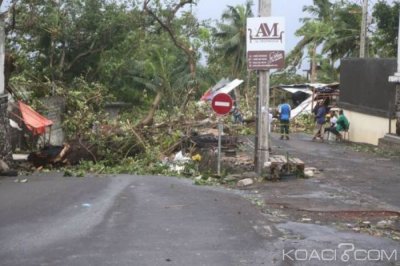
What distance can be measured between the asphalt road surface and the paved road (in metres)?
0.01

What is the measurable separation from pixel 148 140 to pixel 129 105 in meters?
17.8

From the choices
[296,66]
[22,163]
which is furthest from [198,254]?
[296,66]

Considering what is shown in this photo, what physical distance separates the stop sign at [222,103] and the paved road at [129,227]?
3266 millimetres

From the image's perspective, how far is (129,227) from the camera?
823 cm

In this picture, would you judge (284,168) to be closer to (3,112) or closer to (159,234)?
(159,234)

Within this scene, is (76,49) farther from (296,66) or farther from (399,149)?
(296,66)

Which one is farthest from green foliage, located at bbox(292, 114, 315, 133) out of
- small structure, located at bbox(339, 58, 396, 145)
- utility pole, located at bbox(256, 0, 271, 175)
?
utility pole, located at bbox(256, 0, 271, 175)

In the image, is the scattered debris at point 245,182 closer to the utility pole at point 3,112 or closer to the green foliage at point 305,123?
the utility pole at point 3,112

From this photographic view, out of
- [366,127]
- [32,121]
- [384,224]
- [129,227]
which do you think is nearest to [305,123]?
→ [366,127]

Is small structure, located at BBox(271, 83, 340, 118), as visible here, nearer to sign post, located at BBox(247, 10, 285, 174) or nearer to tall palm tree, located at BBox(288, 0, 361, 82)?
tall palm tree, located at BBox(288, 0, 361, 82)

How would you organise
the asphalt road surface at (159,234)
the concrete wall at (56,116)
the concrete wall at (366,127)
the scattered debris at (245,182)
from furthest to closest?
the concrete wall at (56,116) < the concrete wall at (366,127) < the scattered debris at (245,182) < the asphalt road surface at (159,234)

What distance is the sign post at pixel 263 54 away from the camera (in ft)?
47.0

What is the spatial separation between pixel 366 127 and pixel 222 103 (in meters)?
11.5

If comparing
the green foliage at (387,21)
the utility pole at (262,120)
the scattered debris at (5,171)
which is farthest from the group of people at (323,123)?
the scattered debris at (5,171)
